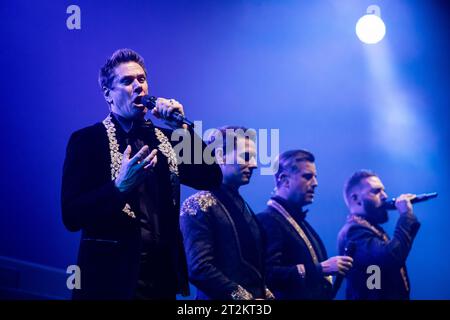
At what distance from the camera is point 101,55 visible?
3.03 metres

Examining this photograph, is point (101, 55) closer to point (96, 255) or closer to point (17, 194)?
point (17, 194)

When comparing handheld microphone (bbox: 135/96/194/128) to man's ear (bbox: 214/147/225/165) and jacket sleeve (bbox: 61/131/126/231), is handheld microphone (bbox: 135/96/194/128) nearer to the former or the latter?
jacket sleeve (bbox: 61/131/126/231)

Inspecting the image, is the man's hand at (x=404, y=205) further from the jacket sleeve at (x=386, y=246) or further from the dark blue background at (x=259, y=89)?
the dark blue background at (x=259, y=89)

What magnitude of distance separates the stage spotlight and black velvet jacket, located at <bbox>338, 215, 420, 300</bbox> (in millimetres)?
1177

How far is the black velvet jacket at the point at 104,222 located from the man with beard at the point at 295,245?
75cm

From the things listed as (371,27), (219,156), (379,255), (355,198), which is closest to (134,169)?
(219,156)

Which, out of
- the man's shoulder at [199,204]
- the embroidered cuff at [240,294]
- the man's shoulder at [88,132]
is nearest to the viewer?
the man's shoulder at [88,132]

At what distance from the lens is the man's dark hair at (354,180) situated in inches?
139

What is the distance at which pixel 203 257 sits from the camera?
2.55 meters

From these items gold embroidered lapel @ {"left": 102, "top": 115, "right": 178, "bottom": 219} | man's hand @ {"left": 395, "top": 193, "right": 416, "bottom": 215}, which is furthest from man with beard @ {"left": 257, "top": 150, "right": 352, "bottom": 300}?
gold embroidered lapel @ {"left": 102, "top": 115, "right": 178, "bottom": 219}

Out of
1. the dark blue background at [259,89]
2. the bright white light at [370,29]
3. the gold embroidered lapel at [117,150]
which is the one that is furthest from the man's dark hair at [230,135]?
the bright white light at [370,29]

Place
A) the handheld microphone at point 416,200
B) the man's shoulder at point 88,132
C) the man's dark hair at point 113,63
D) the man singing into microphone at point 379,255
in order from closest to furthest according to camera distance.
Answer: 1. the man's shoulder at point 88,132
2. the man's dark hair at point 113,63
3. the man singing into microphone at point 379,255
4. the handheld microphone at point 416,200

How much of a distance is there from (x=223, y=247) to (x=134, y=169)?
0.74 metres

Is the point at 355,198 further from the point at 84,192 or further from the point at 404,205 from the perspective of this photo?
the point at 84,192
